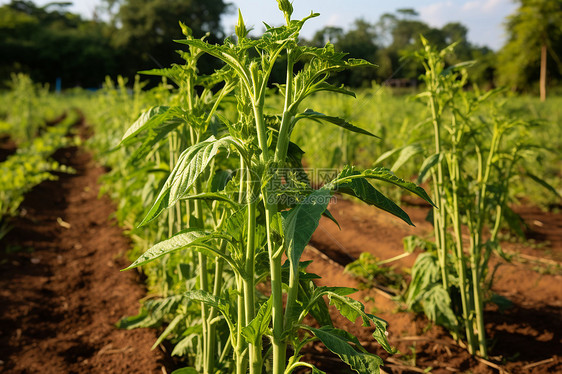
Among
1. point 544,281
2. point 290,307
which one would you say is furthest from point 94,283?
point 544,281

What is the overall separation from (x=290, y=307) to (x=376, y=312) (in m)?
1.74

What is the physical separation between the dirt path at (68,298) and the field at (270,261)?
0.01 metres

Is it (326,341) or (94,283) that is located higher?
(326,341)

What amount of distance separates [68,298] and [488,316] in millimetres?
2958

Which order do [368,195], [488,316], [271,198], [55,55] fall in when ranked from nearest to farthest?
1. [368,195]
2. [271,198]
3. [488,316]
4. [55,55]

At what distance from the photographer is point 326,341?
3.80 feet

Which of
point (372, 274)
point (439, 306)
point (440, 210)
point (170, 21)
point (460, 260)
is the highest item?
point (170, 21)

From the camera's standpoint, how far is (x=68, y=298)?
2877 mm

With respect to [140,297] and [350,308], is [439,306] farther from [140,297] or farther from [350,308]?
[140,297]

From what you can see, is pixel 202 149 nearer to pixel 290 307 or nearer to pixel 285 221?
pixel 285 221

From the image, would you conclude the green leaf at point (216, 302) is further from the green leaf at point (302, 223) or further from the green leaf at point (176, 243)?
the green leaf at point (302, 223)

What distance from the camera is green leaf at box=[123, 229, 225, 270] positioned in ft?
3.40

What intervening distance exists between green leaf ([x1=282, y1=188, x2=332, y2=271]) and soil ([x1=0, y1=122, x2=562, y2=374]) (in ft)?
4.73

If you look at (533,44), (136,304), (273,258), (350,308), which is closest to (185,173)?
(273,258)
